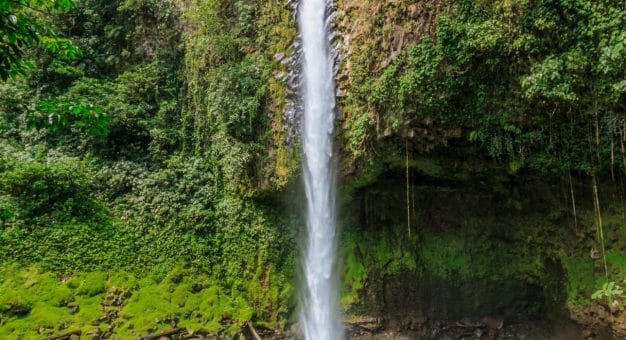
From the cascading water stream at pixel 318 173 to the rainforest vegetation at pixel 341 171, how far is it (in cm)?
29

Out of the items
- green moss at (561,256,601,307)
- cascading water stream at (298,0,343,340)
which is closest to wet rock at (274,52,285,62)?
cascading water stream at (298,0,343,340)

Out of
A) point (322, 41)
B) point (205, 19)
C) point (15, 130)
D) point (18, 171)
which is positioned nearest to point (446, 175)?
point (322, 41)

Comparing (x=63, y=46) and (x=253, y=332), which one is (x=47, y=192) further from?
(x=63, y=46)

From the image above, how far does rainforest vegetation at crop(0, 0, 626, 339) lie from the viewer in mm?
5699

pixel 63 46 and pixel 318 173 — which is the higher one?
pixel 63 46

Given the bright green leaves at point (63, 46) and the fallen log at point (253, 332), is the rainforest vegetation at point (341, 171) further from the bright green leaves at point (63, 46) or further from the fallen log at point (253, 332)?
the bright green leaves at point (63, 46)

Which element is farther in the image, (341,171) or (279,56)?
(279,56)

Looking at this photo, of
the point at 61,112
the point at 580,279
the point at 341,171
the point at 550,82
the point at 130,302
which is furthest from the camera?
the point at 130,302

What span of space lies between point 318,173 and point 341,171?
1.67 ft

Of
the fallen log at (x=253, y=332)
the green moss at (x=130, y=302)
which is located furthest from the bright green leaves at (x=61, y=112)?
the fallen log at (x=253, y=332)

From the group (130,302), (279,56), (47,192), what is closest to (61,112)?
(279,56)

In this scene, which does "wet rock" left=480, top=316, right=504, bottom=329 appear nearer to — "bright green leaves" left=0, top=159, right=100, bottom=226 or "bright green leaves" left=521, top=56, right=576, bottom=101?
"bright green leaves" left=521, top=56, right=576, bottom=101

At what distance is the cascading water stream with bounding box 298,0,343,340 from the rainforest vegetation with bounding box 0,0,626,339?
29cm

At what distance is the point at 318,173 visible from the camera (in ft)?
25.4
